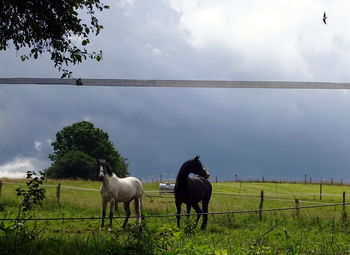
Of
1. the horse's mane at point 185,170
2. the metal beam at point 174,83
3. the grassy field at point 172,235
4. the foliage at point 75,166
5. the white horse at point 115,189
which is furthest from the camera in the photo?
the foliage at point 75,166

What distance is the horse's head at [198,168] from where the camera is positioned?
568 inches

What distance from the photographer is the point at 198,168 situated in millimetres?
14594

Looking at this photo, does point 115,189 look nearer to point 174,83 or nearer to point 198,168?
point 198,168

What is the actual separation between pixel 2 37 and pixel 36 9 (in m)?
1.24

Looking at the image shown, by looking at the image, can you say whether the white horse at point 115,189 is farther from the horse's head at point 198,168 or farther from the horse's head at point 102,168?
the horse's head at point 198,168

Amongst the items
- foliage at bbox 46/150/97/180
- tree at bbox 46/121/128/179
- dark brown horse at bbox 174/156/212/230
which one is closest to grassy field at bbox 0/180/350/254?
dark brown horse at bbox 174/156/212/230

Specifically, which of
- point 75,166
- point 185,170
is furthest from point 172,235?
point 75,166

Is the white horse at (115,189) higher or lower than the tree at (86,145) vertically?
lower

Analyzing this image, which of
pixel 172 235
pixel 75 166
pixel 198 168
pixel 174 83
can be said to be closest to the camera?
pixel 172 235

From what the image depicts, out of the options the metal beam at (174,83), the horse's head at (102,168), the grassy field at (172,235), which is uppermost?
the metal beam at (174,83)

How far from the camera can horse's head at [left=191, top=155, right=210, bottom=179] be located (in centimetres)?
1443

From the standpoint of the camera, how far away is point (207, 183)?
1586 cm

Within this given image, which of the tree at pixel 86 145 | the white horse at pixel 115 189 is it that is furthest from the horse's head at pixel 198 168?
the tree at pixel 86 145

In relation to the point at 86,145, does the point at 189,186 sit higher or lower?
lower
